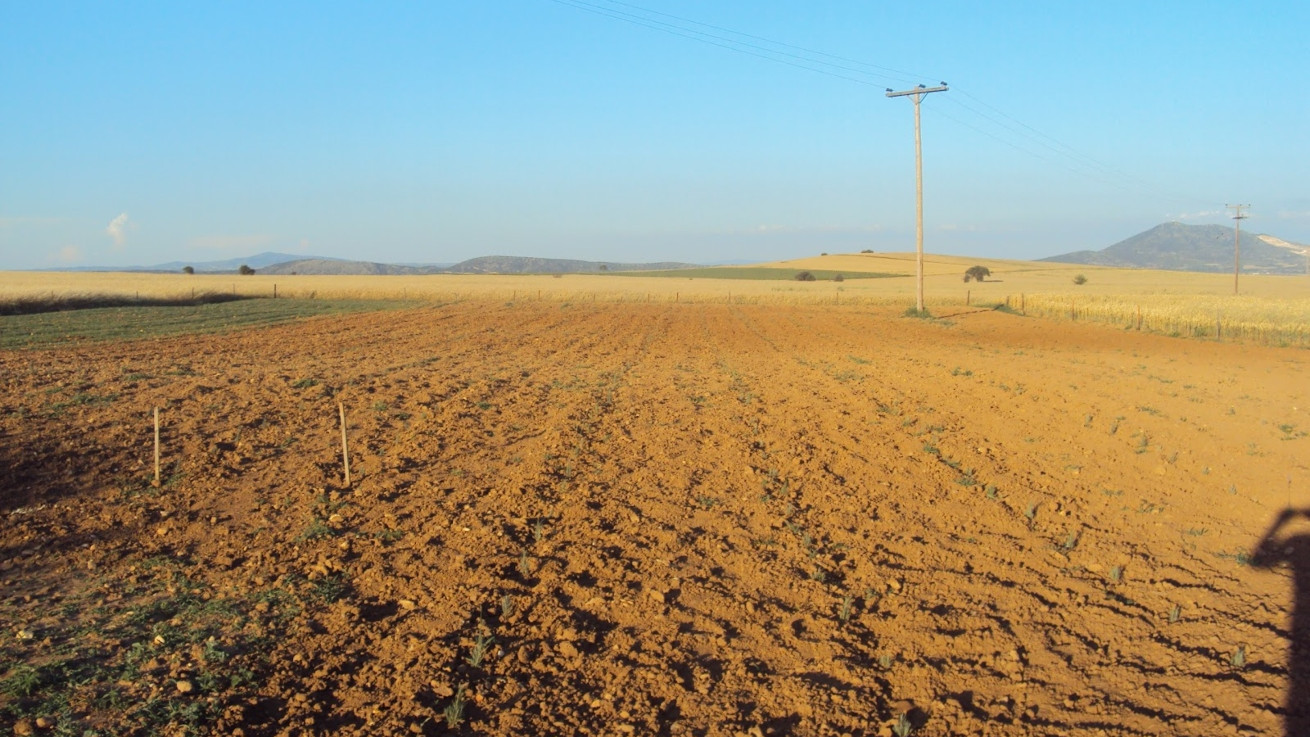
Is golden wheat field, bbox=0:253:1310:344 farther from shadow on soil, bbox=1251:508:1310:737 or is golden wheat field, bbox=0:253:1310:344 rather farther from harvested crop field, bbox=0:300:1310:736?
shadow on soil, bbox=1251:508:1310:737

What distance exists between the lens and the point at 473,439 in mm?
11930

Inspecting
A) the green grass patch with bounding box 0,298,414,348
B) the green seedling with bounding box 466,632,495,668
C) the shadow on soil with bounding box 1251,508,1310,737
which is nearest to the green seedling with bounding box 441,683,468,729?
the green seedling with bounding box 466,632,495,668

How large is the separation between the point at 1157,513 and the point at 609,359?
1418 cm

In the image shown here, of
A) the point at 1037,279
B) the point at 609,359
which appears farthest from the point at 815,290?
the point at 609,359

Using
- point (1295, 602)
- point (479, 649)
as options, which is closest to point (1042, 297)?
point (1295, 602)

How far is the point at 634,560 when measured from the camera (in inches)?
297

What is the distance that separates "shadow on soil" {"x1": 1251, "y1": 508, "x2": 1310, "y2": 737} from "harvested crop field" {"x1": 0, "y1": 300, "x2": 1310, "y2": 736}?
0.14ft

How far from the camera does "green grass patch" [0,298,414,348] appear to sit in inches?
992

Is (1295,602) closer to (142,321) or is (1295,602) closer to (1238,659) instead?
(1238,659)

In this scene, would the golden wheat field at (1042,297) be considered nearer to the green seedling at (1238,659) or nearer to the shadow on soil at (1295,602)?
the shadow on soil at (1295,602)

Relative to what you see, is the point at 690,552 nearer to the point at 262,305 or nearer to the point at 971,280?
the point at 262,305

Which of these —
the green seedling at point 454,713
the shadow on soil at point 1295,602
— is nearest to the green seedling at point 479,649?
the green seedling at point 454,713

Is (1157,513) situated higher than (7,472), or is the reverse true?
(7,472)

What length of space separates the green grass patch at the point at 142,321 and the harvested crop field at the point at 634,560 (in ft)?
37.0
